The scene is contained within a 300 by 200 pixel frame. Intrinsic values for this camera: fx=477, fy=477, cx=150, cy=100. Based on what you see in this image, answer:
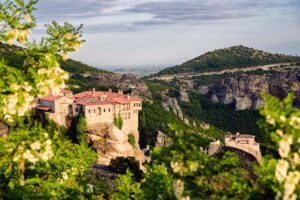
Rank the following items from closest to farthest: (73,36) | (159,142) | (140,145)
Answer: (73,36) → (140,145) → (159,142)

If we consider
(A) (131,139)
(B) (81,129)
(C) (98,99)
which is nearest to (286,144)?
(B) (81,129)

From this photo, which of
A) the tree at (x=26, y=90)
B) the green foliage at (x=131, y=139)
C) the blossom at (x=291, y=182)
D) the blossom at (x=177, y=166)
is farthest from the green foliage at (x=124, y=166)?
the blossom at (x=291, y=182)

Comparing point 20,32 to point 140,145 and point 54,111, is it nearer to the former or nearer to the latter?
point 54,111

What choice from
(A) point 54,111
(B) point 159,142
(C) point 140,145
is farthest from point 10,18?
(B) point 159,142

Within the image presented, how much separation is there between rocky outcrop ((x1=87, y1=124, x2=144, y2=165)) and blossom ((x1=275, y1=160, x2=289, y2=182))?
64.6 m

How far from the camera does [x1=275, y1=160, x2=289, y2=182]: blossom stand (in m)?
10.5

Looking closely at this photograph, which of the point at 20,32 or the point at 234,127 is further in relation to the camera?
the point at 234,127

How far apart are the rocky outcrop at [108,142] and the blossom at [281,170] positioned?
212ft

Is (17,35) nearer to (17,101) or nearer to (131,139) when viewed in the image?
(17,101)

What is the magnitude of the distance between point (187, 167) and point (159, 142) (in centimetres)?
9280

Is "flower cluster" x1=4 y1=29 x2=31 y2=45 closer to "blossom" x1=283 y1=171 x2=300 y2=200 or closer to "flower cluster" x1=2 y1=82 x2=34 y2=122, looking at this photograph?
"flower cluster" x1=2 y1=82 x2=34 y2=122

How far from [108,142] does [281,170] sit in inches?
2713

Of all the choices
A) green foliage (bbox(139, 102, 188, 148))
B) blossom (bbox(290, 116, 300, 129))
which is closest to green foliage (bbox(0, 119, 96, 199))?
blossom (bbox(290, 116, 300, 129))

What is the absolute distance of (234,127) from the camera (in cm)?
18650
